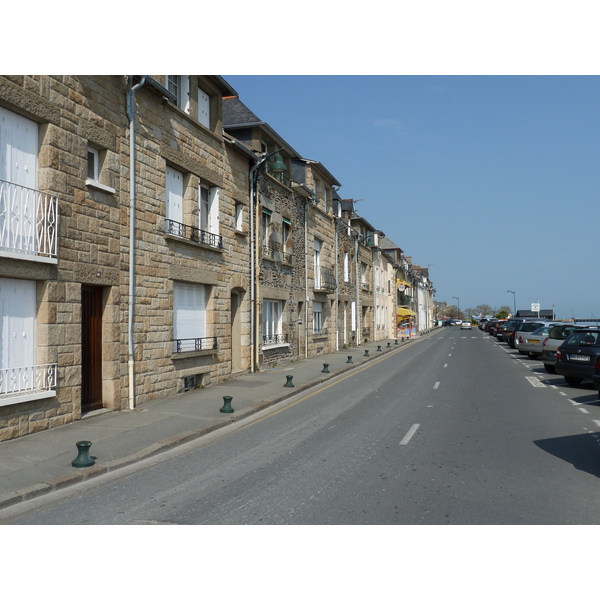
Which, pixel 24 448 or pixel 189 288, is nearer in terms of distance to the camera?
pixel 24 448

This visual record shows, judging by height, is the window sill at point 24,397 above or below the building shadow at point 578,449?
above

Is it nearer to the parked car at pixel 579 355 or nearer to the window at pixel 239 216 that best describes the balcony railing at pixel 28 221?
the window at pixel 239 216

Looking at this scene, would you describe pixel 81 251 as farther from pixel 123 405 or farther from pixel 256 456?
pixel 256 456

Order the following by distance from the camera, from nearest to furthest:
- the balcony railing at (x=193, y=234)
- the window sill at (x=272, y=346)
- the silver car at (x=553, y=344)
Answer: the balcony railing at (x=193, y=234)
the silver car at (x=553, y=344)
the window sill at (x=272, y=346)

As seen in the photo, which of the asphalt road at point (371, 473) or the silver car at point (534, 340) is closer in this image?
the asphalt road at point (371, 473)

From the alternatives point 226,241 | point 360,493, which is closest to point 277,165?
point 226,241

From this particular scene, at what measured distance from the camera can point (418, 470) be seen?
22.4ft

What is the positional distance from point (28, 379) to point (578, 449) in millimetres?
8603

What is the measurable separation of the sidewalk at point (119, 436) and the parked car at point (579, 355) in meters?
7.49

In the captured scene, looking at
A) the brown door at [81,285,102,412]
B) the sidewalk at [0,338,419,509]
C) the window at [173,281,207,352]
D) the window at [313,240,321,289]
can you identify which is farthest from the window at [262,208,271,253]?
the brown door at [81,285,102,412]

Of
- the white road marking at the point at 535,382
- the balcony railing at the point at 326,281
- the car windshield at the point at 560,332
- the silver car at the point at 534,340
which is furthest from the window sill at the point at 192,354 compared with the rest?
the silver car at the point at 534,340

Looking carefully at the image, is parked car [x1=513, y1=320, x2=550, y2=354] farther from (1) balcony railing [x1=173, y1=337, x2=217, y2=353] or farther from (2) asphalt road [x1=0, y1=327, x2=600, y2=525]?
(1) balcony railing [x1=173, y1=337, x2=217, y2=353]

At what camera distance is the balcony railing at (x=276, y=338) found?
819 inches

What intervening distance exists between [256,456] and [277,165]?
11240mm
